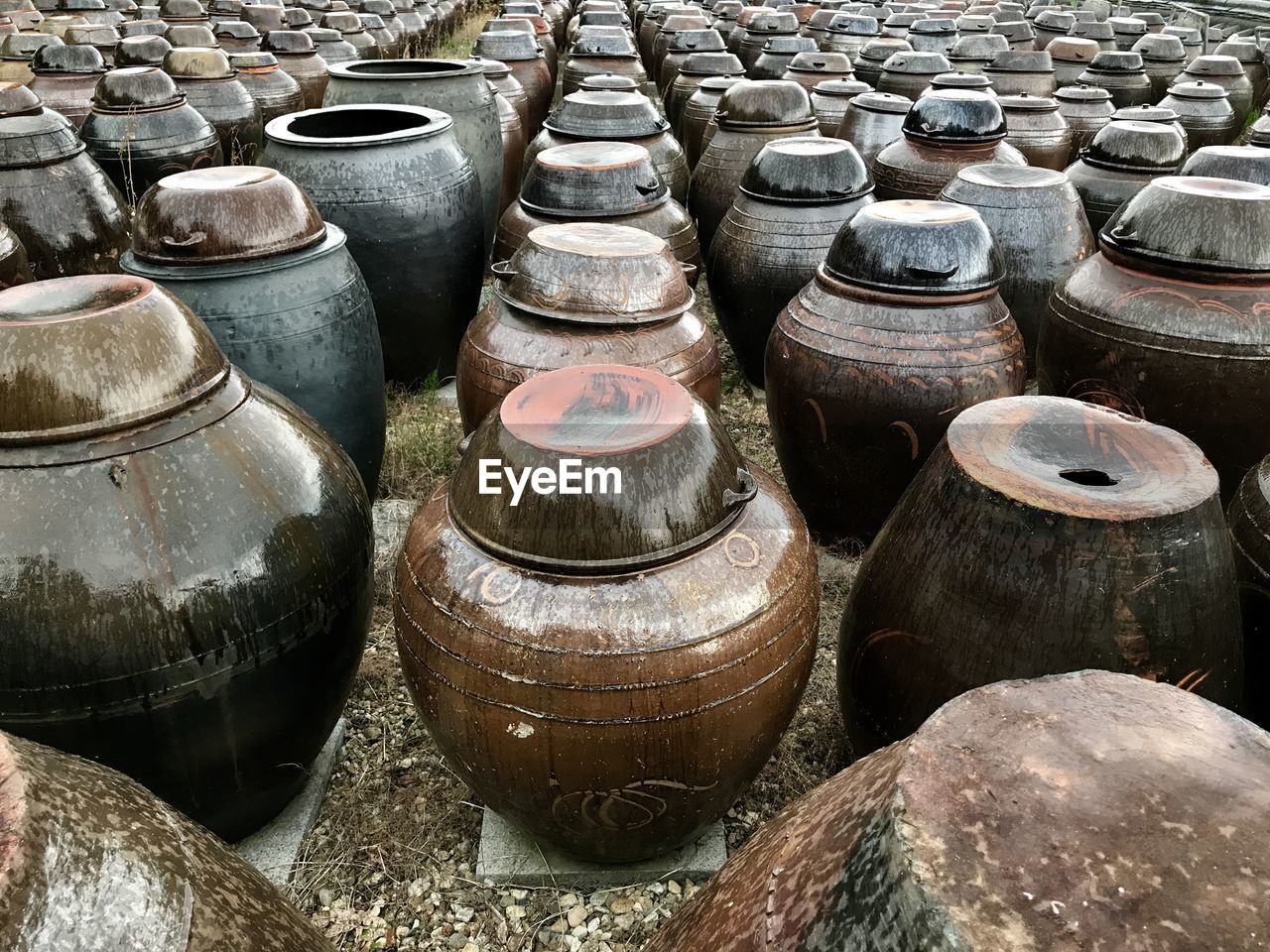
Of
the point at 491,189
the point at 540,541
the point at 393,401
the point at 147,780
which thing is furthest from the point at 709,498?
the point at 491,189

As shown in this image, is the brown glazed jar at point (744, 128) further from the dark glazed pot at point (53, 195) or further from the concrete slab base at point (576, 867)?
the concrete slab base at point (576, 867)

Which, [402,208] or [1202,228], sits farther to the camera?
[402,208]

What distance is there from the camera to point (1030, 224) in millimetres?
5008

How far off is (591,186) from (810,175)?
1130 millimetres

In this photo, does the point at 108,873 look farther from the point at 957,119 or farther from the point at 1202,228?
the point at 957,119

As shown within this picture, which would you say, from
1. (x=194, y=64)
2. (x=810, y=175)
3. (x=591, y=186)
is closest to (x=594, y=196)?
(x=591, y=186)

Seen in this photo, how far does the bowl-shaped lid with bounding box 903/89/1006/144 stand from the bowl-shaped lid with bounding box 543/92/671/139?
5.23ft

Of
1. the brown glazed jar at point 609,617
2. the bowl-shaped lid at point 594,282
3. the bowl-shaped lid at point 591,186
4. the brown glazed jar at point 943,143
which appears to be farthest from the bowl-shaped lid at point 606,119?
the brown glazed jar at point 609,617

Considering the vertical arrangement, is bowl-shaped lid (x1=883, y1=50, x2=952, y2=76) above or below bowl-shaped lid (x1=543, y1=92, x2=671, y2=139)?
below

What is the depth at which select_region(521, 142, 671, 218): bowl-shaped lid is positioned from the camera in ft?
15.8

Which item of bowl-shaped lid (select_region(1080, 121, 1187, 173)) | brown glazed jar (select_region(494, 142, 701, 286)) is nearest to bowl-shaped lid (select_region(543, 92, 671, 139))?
brown glazed jar (select_region(494, 142, 701, 286))

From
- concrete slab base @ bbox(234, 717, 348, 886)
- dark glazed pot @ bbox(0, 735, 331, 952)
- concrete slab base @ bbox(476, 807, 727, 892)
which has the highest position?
dark glazed pot @ bbox(0, 735, 331, 952)

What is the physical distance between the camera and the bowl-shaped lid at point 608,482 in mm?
2332

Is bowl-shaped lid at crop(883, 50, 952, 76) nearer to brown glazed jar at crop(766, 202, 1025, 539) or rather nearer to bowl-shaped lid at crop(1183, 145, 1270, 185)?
bowl-shaped lid at crop(1183, 145, 1270, 185)
